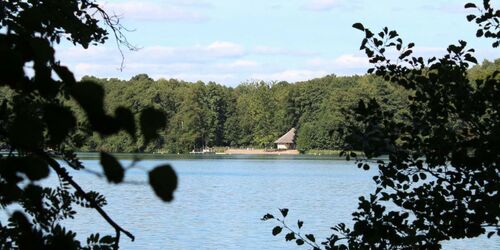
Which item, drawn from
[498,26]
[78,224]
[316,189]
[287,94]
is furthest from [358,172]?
[498,26]

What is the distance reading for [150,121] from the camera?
837mm

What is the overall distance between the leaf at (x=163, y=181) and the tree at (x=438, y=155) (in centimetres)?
374

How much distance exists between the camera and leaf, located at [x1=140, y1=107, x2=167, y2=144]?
83 cm

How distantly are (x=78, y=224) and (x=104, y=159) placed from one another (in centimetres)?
2781

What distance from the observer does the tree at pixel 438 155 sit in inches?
178

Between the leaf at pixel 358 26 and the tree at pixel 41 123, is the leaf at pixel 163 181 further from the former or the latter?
the leaf at pixel 358 26

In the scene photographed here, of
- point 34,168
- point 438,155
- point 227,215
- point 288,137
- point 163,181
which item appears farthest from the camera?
point 288,137

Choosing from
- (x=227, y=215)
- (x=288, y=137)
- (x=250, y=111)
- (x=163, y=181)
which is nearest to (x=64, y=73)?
(x=163, y=181)

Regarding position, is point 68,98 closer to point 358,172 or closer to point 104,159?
point 104,159

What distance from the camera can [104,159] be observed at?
843 millimetres

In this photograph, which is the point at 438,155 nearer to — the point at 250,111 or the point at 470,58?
the point at 470,58

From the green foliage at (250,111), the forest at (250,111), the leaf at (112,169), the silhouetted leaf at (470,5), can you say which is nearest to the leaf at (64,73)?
the leaf at (112,169)

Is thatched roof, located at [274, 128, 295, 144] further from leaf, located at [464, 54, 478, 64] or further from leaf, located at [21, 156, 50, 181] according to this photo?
leaf, located at [21, 156, 50, 181]

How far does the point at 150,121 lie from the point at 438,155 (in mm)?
4060
